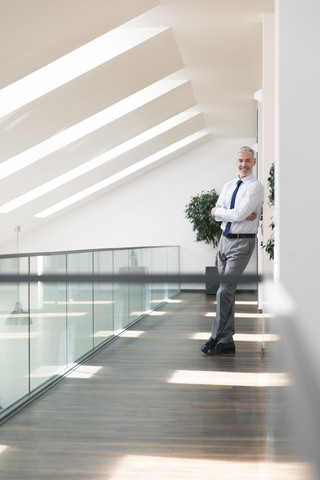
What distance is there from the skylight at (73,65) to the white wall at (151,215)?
16.8 ft

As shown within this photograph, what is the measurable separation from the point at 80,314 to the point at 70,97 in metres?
2.63

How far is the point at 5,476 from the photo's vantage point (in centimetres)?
195

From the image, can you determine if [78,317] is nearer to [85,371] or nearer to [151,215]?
[85,371]

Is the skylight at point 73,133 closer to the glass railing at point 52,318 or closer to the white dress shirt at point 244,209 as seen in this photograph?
the glass railing at point 52,318

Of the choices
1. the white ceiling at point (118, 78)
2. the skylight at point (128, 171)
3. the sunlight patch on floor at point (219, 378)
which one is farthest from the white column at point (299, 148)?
the skylight at point (128, 171)

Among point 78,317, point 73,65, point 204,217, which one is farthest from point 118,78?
point 204,217

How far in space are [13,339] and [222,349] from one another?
1.27 metres

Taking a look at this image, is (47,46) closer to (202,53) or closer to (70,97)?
(70,97)

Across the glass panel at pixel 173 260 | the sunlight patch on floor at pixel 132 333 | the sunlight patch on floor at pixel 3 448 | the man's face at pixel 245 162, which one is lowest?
the sunlight patch on floor at pixel 3 448

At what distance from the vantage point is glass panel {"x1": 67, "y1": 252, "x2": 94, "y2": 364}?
3210 mm

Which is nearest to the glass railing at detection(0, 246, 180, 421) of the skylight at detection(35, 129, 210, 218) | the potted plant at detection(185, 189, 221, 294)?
the potted plant at detection(185, 189, 221, 294)

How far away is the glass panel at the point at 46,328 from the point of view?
2855 mm

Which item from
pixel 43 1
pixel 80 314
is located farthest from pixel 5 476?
pixel 43 1

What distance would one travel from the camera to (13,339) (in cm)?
269
